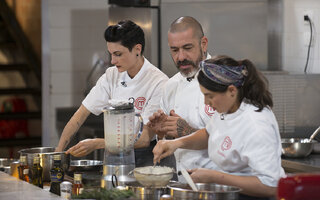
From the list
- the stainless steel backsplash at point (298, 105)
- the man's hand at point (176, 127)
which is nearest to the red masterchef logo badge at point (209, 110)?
the man's hand at point (176, 127)

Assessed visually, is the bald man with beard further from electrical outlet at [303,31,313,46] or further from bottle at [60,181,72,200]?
electrical outlet at [303,31,313,46]

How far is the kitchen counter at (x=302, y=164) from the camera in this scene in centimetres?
358

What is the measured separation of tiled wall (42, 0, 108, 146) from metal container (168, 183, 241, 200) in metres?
3.64

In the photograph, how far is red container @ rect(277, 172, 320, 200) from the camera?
1701mm

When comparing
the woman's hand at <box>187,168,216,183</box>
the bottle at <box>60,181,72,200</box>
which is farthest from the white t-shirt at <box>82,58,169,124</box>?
the woman's hand at <box>187,168,216,183</box>

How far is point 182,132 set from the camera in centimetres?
287

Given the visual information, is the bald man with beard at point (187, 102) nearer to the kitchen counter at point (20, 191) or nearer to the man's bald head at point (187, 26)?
the man's bald head at point (187, 26)

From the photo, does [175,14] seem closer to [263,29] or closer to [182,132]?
[263,29]

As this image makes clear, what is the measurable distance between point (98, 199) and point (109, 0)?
350cm

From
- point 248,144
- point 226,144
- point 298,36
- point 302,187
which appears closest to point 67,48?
point 298,36

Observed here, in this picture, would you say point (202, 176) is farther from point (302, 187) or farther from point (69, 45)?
point (69, 45)

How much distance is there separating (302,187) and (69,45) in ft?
14.3

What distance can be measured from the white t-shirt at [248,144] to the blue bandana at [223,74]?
0.12m

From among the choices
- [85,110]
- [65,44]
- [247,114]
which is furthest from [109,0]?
[247,114]
